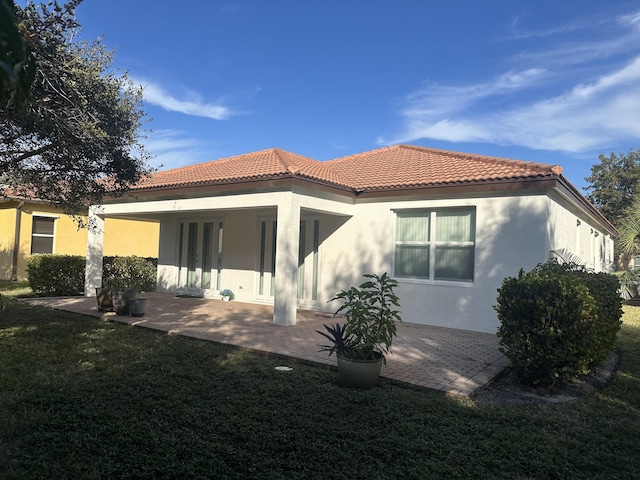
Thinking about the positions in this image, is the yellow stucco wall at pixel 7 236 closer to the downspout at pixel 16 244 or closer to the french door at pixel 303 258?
the downspout at pixel 16 244

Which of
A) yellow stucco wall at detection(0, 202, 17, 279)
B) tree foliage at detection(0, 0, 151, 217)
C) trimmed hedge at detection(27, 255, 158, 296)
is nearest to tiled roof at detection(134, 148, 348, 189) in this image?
tree foliage at detection(0, 0, 151, 217)

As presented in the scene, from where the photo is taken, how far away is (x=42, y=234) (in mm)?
18859

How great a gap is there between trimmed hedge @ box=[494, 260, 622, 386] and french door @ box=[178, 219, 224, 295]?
10896 millimetres

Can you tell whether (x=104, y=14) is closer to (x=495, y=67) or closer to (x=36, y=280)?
(x=36, y=280)

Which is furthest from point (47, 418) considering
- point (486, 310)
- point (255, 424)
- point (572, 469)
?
point (486, 310)

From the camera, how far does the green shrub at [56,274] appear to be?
14055 millimetres

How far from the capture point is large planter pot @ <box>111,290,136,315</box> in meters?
10.4

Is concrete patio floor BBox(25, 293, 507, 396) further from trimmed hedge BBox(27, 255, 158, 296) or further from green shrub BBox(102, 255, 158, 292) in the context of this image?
green shrub BBox(102, 255, 158, 292)

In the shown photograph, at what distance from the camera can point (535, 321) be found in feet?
19.2

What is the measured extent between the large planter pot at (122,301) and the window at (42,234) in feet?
36.1

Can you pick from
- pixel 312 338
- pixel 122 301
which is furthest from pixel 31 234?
pixel 312 338

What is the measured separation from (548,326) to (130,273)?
14.8 m

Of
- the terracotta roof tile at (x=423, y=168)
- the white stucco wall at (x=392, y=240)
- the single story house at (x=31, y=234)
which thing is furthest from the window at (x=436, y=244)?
the single story house at (x=31, y=234)

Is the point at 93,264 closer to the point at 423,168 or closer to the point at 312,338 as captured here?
the point at 312,338
